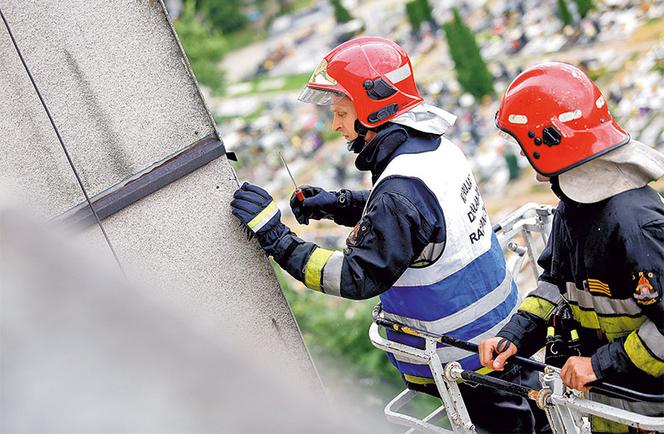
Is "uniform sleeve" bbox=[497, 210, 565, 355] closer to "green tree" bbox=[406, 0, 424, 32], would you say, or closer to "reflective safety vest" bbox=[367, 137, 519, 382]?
"reflective safety vest" bbox=[367, 137, 519, 382]

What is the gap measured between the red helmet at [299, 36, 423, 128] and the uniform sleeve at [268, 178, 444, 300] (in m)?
0.49

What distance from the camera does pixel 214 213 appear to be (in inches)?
154

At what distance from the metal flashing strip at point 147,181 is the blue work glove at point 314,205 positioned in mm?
524

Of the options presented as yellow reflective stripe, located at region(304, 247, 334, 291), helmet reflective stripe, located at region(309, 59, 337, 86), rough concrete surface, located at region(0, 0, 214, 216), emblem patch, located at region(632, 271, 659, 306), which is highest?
rough concrete surface, located at region(0, 0, 214, 216)

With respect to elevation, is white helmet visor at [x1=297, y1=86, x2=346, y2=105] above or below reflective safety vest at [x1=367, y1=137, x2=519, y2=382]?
above

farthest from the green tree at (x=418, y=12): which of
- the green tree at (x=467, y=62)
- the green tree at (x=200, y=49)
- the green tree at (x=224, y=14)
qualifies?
the green tree at (x=224, y=14)

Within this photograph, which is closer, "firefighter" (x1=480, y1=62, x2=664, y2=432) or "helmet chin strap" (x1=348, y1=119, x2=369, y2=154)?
"firefighter" (x1=480, y1=62, x2=664, y2=432)

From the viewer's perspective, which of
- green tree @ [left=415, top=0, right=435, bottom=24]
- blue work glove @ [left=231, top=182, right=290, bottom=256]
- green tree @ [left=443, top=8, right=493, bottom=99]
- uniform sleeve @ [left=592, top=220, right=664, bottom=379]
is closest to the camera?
uniform sleeve @ [left=592, top=220, right=664, bottom=379]

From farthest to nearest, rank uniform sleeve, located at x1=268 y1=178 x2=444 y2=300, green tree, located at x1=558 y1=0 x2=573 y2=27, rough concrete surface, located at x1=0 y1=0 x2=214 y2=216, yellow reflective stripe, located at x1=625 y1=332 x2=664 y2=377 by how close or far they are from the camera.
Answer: green tree, located at x1=558 y1=0 x2=573 y2=27 → uniform sleeve, located at x1=268 y1=178 x2=444 y2=300 → rough concrete surface, located at x1=0 y1=0 x2=214 y2=216 → yellow reflective stripe, located at x1=625 y1=332 x2=664 y2=377

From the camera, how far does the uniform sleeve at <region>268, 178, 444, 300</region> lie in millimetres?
3406

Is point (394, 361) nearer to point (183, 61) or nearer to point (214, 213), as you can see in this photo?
point (214, 213)

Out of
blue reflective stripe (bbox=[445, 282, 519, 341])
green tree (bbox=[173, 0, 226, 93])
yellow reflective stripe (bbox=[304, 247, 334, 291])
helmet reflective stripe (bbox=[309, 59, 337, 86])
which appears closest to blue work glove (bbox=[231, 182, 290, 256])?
yellow reflective stripe (bbox=[304, 247, 334, 291])

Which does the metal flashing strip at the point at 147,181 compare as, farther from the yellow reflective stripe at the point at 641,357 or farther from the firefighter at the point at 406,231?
the yellow reflective stripe at the point at 641,357

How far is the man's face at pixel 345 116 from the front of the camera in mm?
3883
